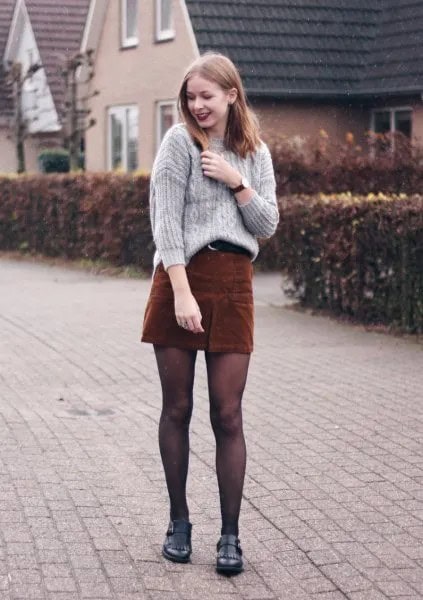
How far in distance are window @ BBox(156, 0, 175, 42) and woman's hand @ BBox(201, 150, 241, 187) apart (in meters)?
23.3

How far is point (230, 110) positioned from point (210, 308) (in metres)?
0.75

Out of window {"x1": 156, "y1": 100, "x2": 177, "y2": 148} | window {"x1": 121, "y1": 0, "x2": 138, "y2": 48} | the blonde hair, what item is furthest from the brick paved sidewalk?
window {"x1": 121, "y1": 0, "x2": 138, "y2": 48}

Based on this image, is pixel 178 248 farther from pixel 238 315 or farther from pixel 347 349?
pixel 347 349

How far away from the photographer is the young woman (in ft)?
16.9

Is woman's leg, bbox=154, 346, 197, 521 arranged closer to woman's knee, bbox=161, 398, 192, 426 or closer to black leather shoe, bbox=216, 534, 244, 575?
woman's knee, bbox=161, 398, 192, 426

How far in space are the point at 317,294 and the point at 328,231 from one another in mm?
807

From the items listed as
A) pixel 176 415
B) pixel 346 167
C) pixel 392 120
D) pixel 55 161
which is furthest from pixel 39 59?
pixel 176 415

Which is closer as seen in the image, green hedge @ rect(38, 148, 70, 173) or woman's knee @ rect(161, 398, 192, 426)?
woman's knee @ rect(161, 398, 192, 426)

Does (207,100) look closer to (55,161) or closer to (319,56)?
(319,56)

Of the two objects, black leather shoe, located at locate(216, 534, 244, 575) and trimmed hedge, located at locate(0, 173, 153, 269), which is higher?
trimmed hedge, located at locate(0, 173, 153, 269)

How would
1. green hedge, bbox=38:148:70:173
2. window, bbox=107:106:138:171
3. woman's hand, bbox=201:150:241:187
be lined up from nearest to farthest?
woman's hand, bbox=201:150:241:187 → window, bbox=107:106:138:171 → green hedge, bbox=38:148:70:173

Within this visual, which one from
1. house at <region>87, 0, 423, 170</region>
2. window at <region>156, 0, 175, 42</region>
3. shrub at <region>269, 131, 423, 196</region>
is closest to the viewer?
shrub at <region>269, 131, 423, 196</region>

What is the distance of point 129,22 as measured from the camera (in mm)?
30156

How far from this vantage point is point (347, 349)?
11750 millimetres
